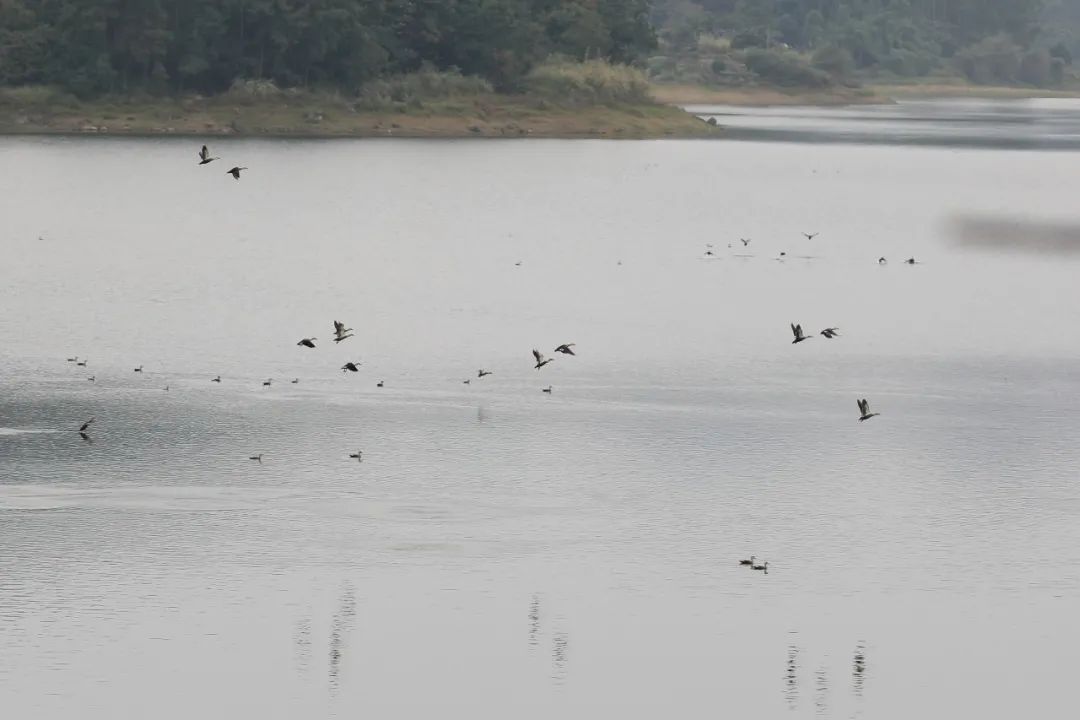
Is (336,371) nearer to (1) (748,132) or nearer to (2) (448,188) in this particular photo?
(2) (448,188)

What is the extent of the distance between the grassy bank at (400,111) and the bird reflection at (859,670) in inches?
5040

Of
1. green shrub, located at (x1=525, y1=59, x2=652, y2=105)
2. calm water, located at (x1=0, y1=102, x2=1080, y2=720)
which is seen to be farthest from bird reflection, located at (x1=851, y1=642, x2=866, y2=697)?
green shrub, located at (x1=525, y1=59, x2=652, y2=105)

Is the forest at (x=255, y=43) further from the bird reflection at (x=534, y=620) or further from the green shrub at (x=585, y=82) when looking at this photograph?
the bird reflection at (x=534, y=620)

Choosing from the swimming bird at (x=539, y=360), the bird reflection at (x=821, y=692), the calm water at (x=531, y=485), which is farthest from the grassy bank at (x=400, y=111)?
the bird reflection at (x=821, y=692)

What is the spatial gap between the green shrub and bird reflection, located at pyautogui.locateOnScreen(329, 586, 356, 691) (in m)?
143

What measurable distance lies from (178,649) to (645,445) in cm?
1683

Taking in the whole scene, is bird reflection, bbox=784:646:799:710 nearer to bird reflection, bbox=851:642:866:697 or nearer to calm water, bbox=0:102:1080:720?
calm water, bbox=0:102:1080:720

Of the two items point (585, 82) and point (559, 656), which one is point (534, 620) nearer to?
point (559, 656)

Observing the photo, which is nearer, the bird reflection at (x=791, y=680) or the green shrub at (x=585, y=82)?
the bird reflection at (x=791, y=680)

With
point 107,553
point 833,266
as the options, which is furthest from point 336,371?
point 833,266

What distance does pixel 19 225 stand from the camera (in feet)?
303

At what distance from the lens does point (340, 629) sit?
32375mm

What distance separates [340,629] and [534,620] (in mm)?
3136

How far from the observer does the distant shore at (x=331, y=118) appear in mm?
153625
